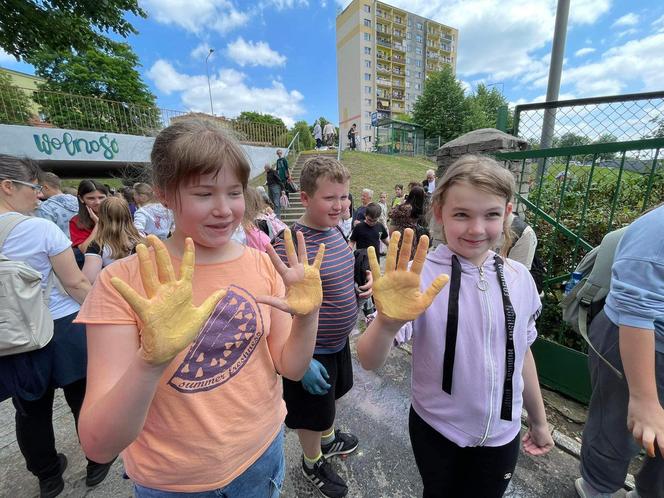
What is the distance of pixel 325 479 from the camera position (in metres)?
1.84

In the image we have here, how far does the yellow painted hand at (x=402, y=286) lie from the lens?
0.91 meters

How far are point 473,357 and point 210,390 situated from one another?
37.4 inches

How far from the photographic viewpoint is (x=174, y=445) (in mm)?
889

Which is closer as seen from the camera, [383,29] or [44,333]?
[44,333]

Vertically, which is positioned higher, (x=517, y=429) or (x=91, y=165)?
(x=91, y=165)

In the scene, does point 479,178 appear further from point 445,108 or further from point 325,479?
point 445,108

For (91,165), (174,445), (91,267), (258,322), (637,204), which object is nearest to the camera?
(174,445)

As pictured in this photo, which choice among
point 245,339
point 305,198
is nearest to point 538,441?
point 245,339

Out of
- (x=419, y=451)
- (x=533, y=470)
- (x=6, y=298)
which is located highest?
(x=6, y=298)

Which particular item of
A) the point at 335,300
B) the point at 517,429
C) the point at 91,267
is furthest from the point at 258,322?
the point at 91,267

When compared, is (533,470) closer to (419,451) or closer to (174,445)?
(419,451)

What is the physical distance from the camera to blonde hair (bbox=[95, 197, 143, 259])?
252cm

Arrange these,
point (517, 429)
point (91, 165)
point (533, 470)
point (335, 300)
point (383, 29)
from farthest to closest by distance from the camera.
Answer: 1. point (383, 29)
2. point (91, 165)
3. point (533, 470)
4. point (335, 300)
5. point (517, 429)

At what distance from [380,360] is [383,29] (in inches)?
2265
